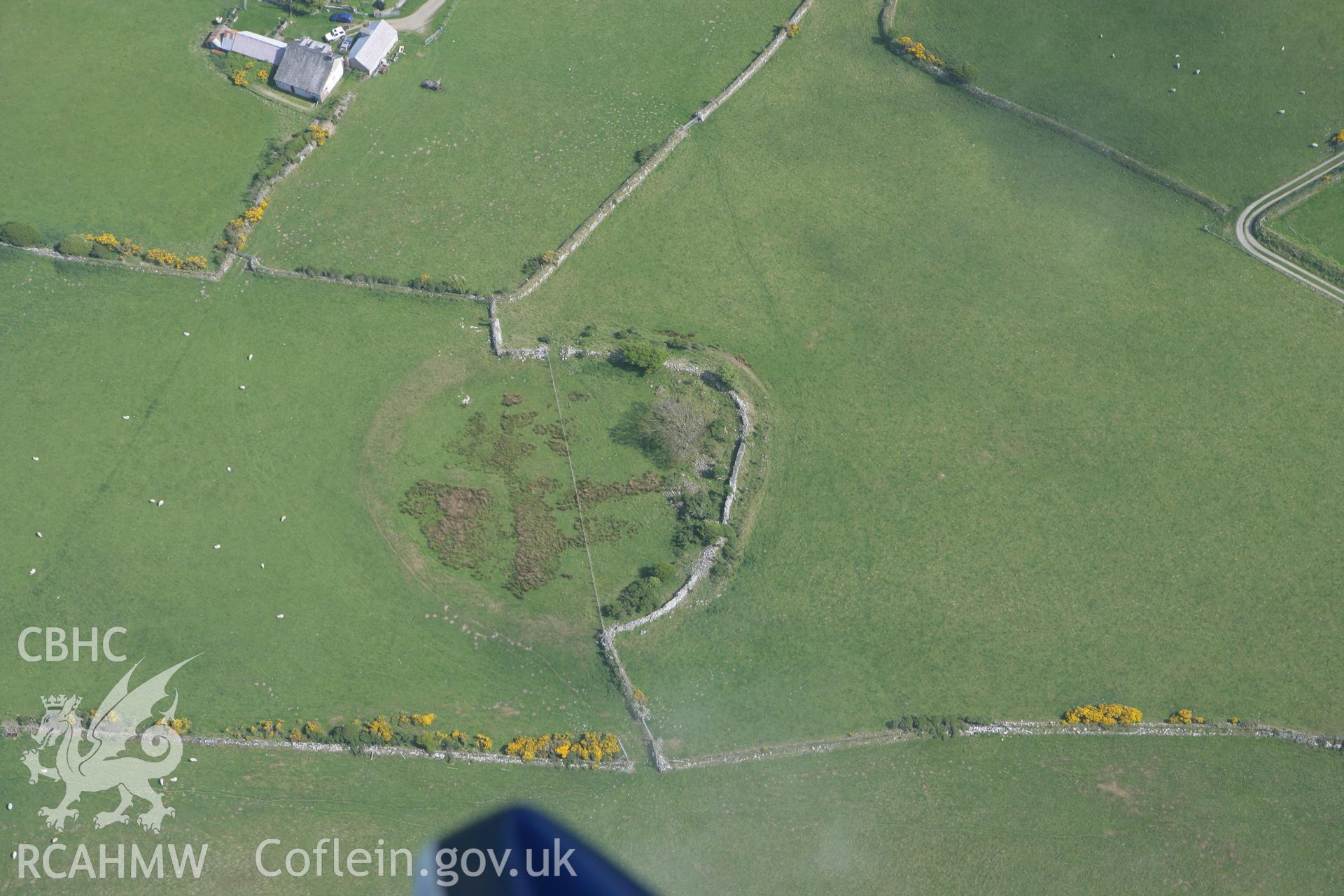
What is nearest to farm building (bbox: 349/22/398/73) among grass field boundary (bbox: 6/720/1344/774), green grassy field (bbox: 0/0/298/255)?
green grassy field (bbox: 0/0/298/255)

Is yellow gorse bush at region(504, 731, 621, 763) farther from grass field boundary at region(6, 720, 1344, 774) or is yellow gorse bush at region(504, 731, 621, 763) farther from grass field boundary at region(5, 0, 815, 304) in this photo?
grass field boundary at region(5, 0, 815, 304)

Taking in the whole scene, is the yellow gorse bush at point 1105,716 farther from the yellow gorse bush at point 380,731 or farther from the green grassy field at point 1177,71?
the green grassy field at point 1177,71

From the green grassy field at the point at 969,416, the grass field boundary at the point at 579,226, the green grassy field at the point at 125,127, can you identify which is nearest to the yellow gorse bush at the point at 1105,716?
the green grassy field at the point at 969,416

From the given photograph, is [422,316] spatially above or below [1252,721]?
below

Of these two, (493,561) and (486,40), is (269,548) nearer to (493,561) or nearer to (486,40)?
(493,561)

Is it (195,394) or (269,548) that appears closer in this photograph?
(269,548)

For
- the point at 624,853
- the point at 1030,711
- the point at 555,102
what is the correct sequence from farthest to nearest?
the point at 555,102
the point at 1030,711
the point at 624,853

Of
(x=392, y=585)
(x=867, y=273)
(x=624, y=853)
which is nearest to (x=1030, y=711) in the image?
(x=624, y=853)
